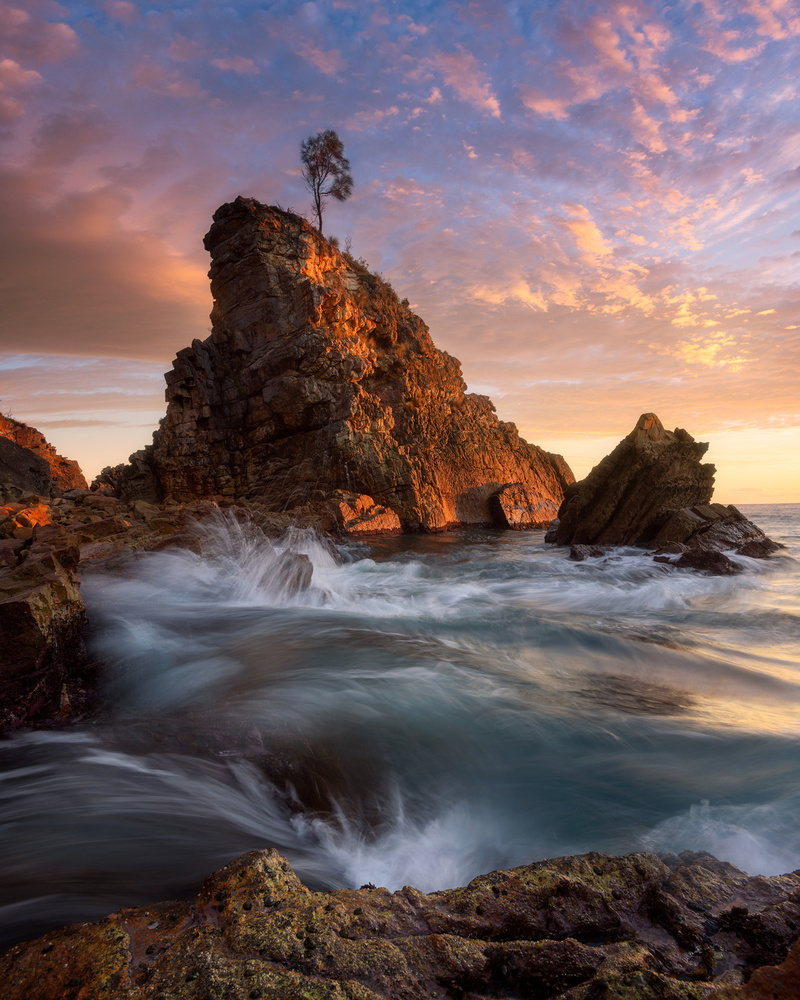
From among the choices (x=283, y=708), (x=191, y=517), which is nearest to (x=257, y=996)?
(x=283, y=708)

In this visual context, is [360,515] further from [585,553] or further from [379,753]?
[379,753]

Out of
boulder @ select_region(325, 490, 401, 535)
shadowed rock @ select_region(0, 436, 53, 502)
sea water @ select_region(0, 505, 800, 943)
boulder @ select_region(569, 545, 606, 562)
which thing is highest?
shadowed rock @ select_region(0, 436, 53, 502)

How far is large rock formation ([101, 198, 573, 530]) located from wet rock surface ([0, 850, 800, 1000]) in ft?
87.1

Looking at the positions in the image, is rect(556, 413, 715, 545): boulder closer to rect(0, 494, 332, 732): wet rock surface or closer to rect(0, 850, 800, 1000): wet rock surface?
rect(0, 494, 332, 732): wet rock surface

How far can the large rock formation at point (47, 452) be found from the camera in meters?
29.3

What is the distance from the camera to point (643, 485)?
16875 mm

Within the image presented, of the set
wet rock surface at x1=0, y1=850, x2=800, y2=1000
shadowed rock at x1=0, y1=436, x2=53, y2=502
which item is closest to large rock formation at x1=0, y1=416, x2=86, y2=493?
shadowed rock at x1=0, y1=436, x2=53, y2=502

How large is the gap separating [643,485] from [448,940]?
56.8ft

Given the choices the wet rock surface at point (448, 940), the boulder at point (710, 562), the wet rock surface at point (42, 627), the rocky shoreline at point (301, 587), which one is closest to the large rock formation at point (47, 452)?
the rocky shoreline at point (301, 587)

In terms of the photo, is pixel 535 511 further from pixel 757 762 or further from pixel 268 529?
pixel 757 762

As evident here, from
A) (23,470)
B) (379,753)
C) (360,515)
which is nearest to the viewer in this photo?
(379,753)

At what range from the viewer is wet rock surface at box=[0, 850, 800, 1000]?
1307 millimetres

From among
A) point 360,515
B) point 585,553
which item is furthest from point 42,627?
point 360,515

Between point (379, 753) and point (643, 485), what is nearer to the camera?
point (379, 753)
